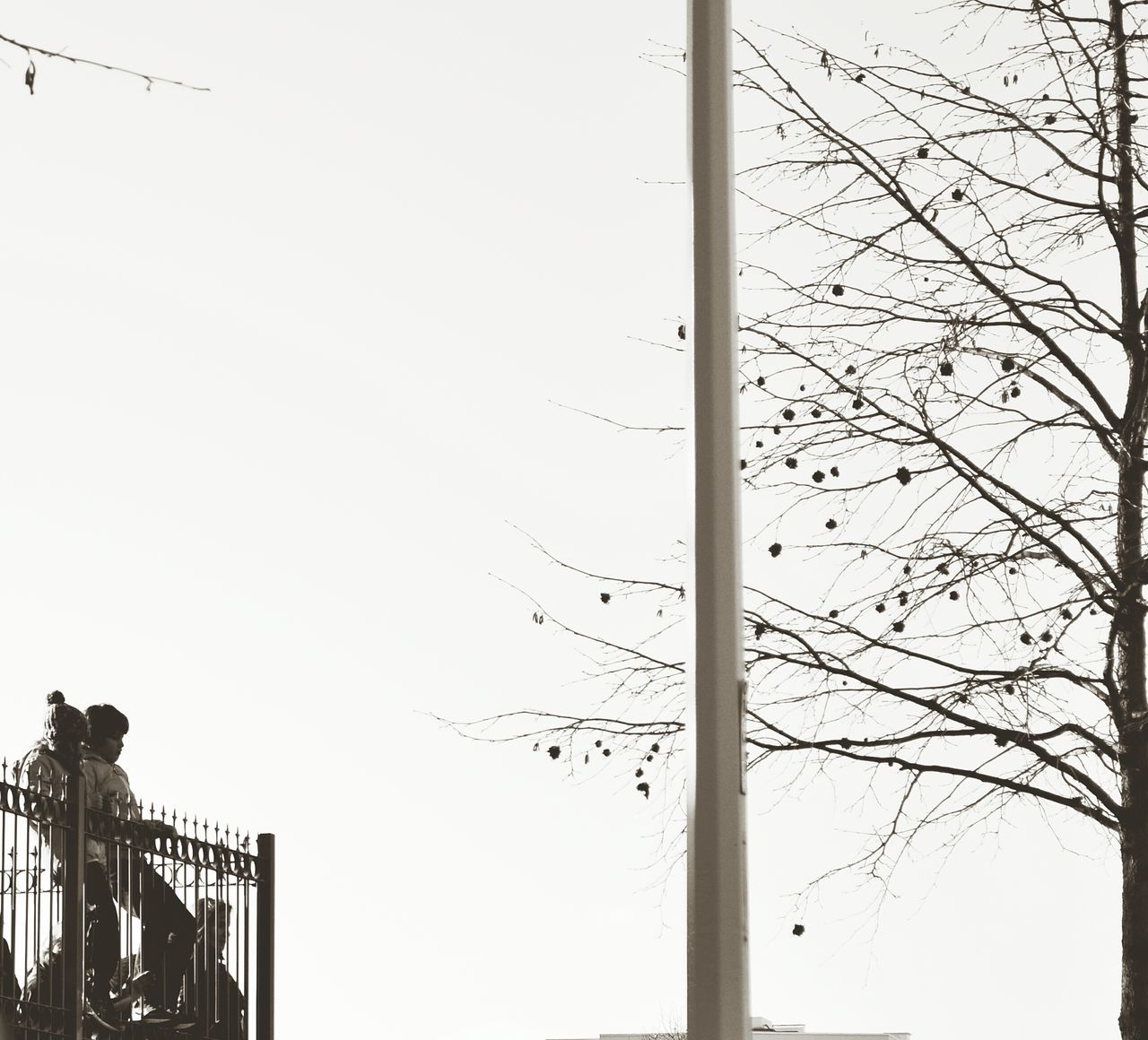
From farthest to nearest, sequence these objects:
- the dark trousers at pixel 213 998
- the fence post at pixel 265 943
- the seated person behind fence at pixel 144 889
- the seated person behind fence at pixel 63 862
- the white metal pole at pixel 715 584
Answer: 1. the fence post at pixel 265 943
2. the dark trousers at pixel 213 998
3. the seated person behind fence at pixel 144 889
4. the seated person behind fence at pixel 63 862
5. the white metal pole at pixel 715 584

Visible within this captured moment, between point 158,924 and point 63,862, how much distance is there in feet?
4.31

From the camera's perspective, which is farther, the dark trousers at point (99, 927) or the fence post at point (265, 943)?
the fence post at point (265, 943)

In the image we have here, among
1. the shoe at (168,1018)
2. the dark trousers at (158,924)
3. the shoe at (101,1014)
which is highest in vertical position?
the dark trousers at (158,924)

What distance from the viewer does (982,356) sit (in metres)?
9.64

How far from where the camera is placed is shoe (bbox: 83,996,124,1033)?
9648 mm

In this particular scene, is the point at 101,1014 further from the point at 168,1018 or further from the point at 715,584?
the point at 715,584

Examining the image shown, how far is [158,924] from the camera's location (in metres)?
10.8

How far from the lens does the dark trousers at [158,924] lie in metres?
10.4

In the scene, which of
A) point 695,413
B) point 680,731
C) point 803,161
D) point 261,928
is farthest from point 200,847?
point 695,413

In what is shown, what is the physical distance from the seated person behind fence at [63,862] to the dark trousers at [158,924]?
0.21 meters

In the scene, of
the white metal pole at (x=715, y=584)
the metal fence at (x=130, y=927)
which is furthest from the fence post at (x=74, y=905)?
the white metal pole at (x=715, y=584)

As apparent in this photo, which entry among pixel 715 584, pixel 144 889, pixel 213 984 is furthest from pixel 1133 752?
pixel 213 984

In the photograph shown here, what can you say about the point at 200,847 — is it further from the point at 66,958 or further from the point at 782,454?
the point at 782,454

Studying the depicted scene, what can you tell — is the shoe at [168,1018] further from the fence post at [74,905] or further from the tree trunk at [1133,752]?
the tree trunk at [1133,752]
